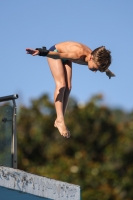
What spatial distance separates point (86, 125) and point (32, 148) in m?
2.01

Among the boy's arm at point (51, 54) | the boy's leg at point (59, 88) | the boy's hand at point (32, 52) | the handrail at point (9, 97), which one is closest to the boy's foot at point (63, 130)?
the boy's leg at point (59, 88)

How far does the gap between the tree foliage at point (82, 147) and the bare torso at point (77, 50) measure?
11.1m

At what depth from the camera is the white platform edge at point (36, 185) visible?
938cm

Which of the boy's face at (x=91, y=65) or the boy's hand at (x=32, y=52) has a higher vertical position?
the boy's face at (x=91, y=65)

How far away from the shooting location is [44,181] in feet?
32.5

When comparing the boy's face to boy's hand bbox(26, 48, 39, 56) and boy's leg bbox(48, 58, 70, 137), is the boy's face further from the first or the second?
boy's hand bbox(26, 48, 39, 56)

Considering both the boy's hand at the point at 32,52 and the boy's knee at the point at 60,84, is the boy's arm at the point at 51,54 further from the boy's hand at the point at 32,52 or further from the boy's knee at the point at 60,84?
the boy's knee at the point at 60,84

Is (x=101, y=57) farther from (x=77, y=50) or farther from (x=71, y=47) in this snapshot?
(x=71, y=47)

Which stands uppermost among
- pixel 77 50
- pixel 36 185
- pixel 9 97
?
pixel 77 50

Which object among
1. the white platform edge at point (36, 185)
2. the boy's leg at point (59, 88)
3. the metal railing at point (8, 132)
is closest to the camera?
the white platform edge at point (36, 185)

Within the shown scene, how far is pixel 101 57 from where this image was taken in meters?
9.91

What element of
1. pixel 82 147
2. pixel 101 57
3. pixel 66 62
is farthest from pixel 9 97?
pixel 82 147

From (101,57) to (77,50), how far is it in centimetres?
42

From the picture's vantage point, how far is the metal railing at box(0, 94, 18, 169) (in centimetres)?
973
